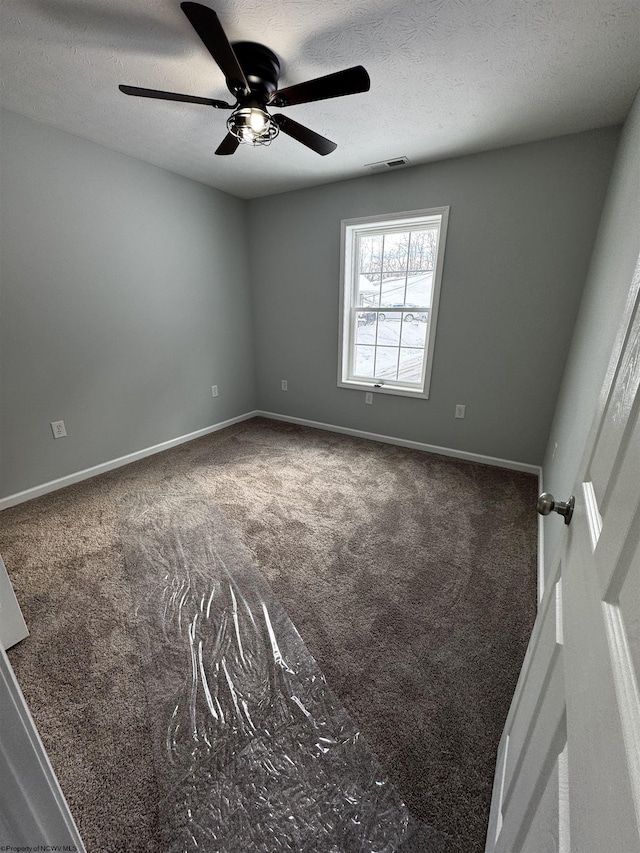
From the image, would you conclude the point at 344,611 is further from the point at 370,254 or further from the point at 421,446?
the point at 370,254

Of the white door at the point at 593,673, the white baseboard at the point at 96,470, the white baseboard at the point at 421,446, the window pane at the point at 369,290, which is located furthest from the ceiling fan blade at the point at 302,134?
the white baseboard at the point at 96,470

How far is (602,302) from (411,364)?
5.91 ft

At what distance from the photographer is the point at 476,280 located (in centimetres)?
A: 283

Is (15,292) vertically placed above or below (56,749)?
above

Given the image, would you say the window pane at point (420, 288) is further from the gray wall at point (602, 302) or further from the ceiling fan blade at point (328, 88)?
the ceiling fan blade at point (328, 88)

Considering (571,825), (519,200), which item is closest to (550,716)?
(571,825)

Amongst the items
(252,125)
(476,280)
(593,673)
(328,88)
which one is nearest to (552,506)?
(593,673)

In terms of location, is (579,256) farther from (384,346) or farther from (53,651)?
(53,651)

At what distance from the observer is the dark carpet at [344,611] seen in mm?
1065

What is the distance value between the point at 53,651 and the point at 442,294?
11.0ft

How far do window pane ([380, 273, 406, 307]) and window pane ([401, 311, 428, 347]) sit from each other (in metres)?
0.18

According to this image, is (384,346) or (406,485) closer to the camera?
(406,485)

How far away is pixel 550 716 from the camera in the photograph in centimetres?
58

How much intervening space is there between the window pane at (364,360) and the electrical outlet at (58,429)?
2645 mm
